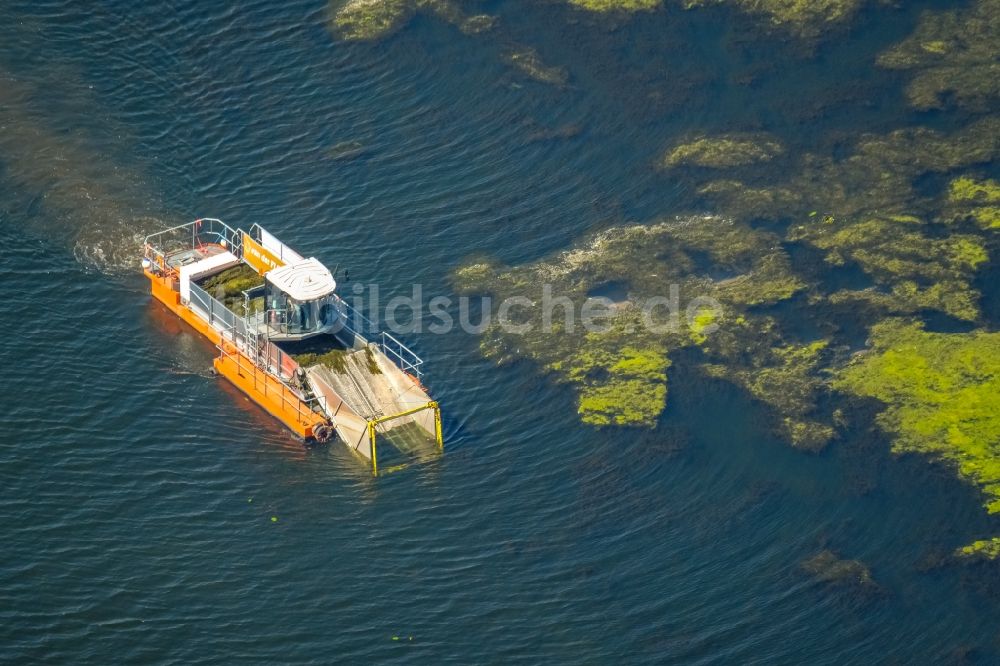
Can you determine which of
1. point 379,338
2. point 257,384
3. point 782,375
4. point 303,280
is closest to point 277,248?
point 303,280

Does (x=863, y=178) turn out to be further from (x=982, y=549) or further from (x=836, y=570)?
(x=836, y=570)

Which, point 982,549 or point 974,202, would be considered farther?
point 974,202

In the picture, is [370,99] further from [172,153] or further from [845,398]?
[845,398]

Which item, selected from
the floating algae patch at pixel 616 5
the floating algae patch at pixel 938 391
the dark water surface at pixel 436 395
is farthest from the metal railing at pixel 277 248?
the floating algae patch at pixel 616 5

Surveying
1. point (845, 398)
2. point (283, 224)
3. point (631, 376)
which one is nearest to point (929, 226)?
point (845, 398)

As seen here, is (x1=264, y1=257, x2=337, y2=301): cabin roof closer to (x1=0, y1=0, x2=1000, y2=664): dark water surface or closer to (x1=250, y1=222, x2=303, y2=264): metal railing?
(x1=250, y1=222, x2=303, y2=264): metal railing
